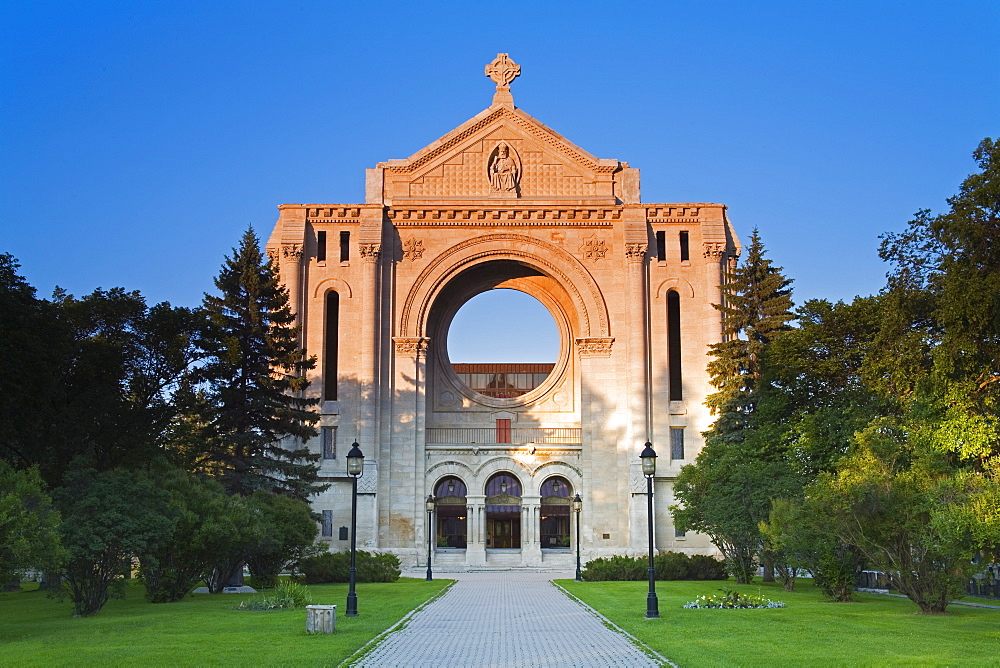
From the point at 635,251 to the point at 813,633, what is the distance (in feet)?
116

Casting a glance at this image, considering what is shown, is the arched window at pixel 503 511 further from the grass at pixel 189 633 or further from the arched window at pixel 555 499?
the grass at pixel 189 633

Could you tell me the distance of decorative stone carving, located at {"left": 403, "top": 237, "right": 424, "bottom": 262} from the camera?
5541 cm

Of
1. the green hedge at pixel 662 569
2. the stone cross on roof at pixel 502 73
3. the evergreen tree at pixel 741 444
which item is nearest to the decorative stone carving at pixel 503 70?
the stone cross on roof at pixel 502 73

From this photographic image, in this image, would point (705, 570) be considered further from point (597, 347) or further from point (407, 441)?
point (407, 441)

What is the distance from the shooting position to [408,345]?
54312mm

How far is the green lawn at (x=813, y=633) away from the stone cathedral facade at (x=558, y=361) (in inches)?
879

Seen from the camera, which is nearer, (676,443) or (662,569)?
(662,569)

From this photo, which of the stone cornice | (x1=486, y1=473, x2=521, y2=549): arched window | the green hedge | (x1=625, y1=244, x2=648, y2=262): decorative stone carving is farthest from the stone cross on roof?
the green hedge

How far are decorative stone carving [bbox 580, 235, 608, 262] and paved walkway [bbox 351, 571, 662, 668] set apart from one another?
2611 cm

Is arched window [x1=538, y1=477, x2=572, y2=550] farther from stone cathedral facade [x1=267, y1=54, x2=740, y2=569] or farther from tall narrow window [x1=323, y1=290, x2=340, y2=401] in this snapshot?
tall narrow window [x1=323, y1=290, x2=340, y2=401]

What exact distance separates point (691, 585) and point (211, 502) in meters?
17.9

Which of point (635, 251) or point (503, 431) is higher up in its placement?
point (635, 251)

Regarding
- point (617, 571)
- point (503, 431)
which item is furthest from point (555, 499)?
point (617, 571)

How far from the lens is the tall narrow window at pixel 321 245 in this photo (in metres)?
55.6
